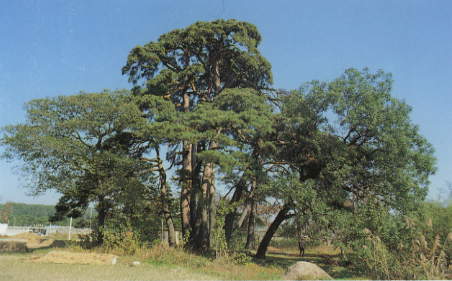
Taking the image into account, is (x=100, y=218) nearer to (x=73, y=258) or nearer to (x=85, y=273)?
(x=73, y=258)

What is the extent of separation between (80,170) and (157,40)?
26.3 feet

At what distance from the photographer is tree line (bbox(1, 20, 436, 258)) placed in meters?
11.8

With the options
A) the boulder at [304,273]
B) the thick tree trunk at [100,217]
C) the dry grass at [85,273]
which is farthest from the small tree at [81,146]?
the boulder at [304,273]

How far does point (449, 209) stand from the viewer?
11.0 meters

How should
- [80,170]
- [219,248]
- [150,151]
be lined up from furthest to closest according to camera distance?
[150,151] < [80,170] < [219,248]

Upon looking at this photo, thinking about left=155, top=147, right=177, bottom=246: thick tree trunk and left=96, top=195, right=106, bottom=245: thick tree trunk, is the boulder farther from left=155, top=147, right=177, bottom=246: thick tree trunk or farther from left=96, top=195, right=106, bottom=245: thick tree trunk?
left=96, top=195, right=106, bottom=245: thick tree trunk

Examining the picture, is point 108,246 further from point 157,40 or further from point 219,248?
point 157,40

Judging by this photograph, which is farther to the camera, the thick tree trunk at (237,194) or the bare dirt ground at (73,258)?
the thick tree trunk at (237,194)

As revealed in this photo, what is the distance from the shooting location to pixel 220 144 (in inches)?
539

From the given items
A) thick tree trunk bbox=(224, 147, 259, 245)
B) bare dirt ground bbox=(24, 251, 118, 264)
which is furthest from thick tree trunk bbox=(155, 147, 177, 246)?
bare dirt ground bbox=(24, 251, 118, 264)

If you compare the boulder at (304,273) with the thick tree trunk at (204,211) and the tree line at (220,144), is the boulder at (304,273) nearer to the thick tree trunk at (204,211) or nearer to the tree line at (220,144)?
the tree line at (220,144)

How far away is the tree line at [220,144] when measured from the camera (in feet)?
38.5

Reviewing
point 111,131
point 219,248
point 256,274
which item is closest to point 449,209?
point 256,274

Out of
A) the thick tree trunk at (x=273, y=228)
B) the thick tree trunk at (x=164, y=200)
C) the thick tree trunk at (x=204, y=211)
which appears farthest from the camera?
the thick tree trunk at (x=164, y=200)
